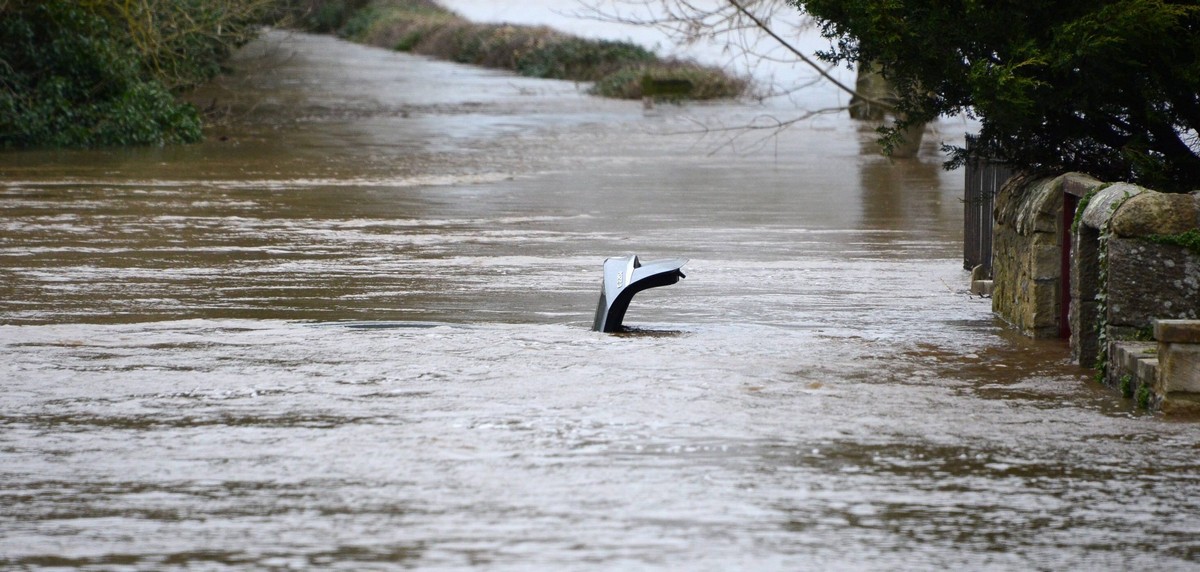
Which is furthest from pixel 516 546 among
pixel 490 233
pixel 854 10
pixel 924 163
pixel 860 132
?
pixel 860 132

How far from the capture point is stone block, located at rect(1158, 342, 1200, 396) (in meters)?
6.48

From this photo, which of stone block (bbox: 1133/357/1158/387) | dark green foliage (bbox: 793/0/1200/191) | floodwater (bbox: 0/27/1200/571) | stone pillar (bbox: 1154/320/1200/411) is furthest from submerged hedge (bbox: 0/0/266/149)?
stone pillar (bbox: 1154/320/1200/411)

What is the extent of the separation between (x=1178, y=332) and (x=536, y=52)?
43.3m

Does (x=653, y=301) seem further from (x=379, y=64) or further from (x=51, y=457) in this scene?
(x=379, y=64)

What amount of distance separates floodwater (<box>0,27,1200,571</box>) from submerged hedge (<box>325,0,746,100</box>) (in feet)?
67.5

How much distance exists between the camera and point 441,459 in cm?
593

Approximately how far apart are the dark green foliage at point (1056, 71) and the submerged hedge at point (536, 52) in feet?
74.3

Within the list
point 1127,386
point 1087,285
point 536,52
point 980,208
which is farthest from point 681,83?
point 1127,386

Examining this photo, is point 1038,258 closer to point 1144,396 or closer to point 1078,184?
point 1078,184

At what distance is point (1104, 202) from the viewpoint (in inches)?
287

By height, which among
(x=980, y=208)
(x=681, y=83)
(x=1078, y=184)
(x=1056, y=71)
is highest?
(x=681, y=83)

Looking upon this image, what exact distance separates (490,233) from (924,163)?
8892 millimetres

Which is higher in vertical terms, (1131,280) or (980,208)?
(980,208)

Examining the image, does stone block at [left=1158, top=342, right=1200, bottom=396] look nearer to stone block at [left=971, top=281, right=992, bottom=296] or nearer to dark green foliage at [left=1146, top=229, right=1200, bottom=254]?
dark green foliage at [left=1146, top=229, right=1200, bottom=254]
